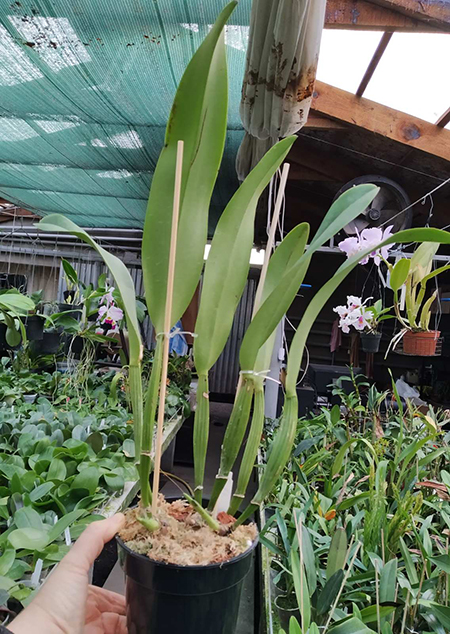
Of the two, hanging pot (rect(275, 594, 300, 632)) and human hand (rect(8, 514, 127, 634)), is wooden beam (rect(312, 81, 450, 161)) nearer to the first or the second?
hanging pot (rect(275, 594, 300, 632))

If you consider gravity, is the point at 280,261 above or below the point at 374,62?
below

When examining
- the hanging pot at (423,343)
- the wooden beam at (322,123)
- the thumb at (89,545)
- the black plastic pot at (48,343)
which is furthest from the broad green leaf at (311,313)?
the wooden beam at (322,123)

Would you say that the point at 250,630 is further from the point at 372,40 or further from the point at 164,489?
the point at 372,40

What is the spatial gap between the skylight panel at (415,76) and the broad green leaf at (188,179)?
186 centimetres

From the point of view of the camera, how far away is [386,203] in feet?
9.32

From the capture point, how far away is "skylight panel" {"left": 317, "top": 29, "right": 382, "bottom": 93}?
2029 mm

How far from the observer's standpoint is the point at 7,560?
726 millimetres

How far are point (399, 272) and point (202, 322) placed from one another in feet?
4.05

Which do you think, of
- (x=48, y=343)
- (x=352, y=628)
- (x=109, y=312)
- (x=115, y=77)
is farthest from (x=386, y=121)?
(x=352, y=628)

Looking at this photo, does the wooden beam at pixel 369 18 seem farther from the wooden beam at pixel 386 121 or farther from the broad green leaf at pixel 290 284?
the broad green leaf at pixel 290 284

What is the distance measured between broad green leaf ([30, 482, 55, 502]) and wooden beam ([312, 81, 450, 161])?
97.7 inches

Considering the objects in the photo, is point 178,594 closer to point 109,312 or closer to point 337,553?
point 337,553

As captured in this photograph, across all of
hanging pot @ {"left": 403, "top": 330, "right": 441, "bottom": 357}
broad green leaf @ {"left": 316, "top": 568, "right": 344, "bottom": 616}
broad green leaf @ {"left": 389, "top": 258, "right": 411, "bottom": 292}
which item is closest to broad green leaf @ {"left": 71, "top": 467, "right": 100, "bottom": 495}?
broad green leaf @ {"left": 316, "top": 568, "right": 344, "bottom": 616}

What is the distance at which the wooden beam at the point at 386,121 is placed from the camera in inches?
99.2
